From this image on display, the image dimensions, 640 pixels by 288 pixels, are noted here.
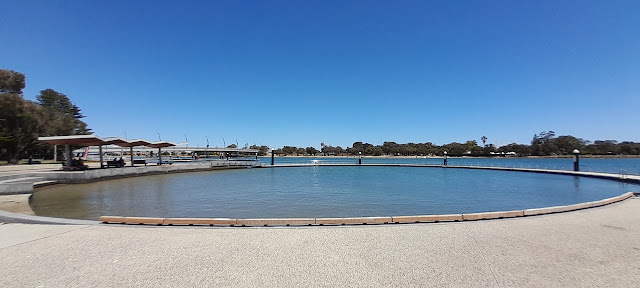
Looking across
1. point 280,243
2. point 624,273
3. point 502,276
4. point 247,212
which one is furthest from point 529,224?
point 247,212

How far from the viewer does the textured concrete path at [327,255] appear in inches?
139

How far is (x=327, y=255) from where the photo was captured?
441 cm

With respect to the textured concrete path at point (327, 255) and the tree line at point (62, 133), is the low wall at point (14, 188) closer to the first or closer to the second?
the textured concrete path at point (327, 255)

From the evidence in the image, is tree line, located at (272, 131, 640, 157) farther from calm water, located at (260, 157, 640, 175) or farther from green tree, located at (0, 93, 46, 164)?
green tree, located at (0, 93, 46, 164)

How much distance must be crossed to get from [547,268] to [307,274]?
3.13 m

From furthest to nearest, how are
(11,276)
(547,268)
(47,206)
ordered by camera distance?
(47,206), (547,268), (11,276)

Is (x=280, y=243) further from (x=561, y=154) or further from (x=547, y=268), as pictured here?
(x=561, y=154)

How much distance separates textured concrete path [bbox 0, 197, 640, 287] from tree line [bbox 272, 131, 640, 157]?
119303 millimetres

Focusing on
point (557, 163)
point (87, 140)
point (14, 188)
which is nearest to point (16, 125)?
point (87, 140)

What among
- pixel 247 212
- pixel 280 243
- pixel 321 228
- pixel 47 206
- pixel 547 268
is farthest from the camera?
pixel 47 206

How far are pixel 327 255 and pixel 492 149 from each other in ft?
486

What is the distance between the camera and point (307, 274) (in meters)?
3.72

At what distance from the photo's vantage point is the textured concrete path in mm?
3541

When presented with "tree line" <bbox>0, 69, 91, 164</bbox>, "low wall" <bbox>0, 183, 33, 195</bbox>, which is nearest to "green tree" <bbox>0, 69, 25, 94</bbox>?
"tree line" <bbox>0, 69, 91, 164</bbox>
